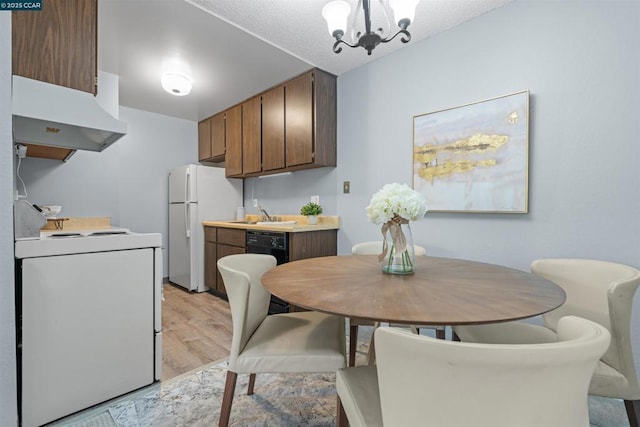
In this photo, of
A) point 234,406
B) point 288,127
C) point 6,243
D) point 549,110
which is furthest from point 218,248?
point 549,110

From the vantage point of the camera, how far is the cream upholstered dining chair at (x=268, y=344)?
119 centimetres

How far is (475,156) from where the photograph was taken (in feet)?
6.62

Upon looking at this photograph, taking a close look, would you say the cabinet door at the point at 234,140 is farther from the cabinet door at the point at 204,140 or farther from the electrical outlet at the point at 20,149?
the electrical outlet at the point at 20,149

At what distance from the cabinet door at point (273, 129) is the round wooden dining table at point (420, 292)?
6.27ft

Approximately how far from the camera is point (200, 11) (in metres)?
1.96

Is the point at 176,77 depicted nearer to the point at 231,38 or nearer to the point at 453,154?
the point at 231,38

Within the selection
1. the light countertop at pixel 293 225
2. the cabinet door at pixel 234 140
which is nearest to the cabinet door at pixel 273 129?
the cabinet door at pixel 234 140

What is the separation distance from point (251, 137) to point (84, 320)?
2.47 meters

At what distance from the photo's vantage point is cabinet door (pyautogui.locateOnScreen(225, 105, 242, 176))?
11.9 ft

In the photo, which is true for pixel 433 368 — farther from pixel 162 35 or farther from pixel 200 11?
pixel 162 35

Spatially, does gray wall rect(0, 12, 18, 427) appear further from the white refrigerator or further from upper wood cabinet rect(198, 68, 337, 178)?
the white refrigerator

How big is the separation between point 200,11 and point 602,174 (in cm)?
264

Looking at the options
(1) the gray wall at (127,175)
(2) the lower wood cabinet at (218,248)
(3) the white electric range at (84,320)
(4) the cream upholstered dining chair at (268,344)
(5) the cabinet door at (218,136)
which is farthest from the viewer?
(5) the cabinet door at (218,136)

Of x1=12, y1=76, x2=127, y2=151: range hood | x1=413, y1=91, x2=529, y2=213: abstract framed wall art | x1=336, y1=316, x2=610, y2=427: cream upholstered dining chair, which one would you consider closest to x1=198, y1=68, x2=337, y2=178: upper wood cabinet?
x1=413, y1=91, x2=529, y2=213: abstract framed wall art
